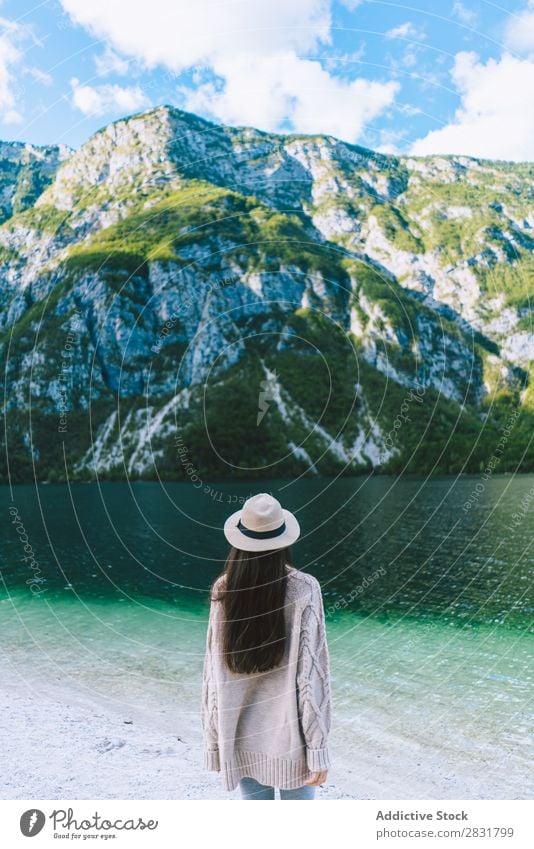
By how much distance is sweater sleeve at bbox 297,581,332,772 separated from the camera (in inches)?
153

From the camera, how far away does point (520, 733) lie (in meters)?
13.9

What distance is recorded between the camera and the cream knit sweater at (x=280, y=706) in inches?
153

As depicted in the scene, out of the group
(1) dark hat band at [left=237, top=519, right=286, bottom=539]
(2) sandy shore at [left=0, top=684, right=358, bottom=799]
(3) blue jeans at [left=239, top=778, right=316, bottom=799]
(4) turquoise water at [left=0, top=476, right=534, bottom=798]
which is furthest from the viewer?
(4) turquoise water at [left=0, top=476, right=534, bottom=798]

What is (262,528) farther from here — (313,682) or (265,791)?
(265,791)

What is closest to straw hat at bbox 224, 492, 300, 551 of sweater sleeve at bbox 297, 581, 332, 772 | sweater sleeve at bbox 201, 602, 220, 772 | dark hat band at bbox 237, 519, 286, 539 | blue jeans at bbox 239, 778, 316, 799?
dark hat band at bbox 237, 519, 286, 539

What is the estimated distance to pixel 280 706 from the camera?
399 cm

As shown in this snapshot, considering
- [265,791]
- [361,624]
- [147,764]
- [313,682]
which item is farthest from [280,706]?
[361,624]

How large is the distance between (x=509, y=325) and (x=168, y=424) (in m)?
121

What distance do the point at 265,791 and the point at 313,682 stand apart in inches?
43.7

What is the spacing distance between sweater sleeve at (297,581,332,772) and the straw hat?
36cm

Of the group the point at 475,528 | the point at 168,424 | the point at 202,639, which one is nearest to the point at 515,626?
the point at 202,639
